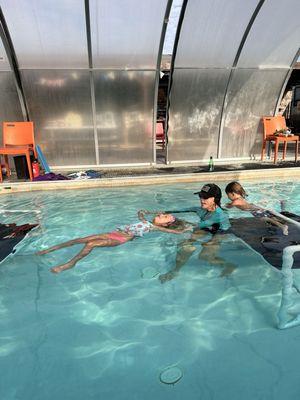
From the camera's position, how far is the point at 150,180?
27.5ft

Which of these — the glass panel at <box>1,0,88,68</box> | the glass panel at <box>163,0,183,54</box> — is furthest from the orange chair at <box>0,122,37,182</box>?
the glass panel at <box>163,0,183,54</box>

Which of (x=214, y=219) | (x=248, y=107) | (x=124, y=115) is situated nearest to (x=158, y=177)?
(x=124, y=115)

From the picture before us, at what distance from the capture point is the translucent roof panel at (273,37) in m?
8.67

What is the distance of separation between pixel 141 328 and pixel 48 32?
297 inches

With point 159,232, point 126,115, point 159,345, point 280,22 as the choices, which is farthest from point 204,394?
point 280,22

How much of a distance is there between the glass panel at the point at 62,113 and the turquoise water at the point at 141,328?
200 inches

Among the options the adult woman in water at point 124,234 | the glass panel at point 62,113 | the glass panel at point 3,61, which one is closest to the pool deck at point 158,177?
the glass panel at point 62,113

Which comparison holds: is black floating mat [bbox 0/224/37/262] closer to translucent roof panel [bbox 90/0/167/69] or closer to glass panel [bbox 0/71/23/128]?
glass panel [bbox 0/71/23/128]

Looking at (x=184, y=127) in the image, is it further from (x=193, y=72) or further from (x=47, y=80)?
(x=47, y=80)

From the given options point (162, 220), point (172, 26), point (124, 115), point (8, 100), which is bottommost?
point (162, 220)

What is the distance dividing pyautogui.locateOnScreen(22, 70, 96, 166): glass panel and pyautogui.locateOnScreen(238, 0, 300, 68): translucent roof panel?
176 inches

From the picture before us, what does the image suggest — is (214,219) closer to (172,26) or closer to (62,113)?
(172,26)

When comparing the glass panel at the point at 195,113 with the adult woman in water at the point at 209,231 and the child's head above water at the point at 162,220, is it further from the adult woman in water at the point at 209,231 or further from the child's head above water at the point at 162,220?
the child's head above water at the point at 162,220

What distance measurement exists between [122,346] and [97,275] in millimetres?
1352
